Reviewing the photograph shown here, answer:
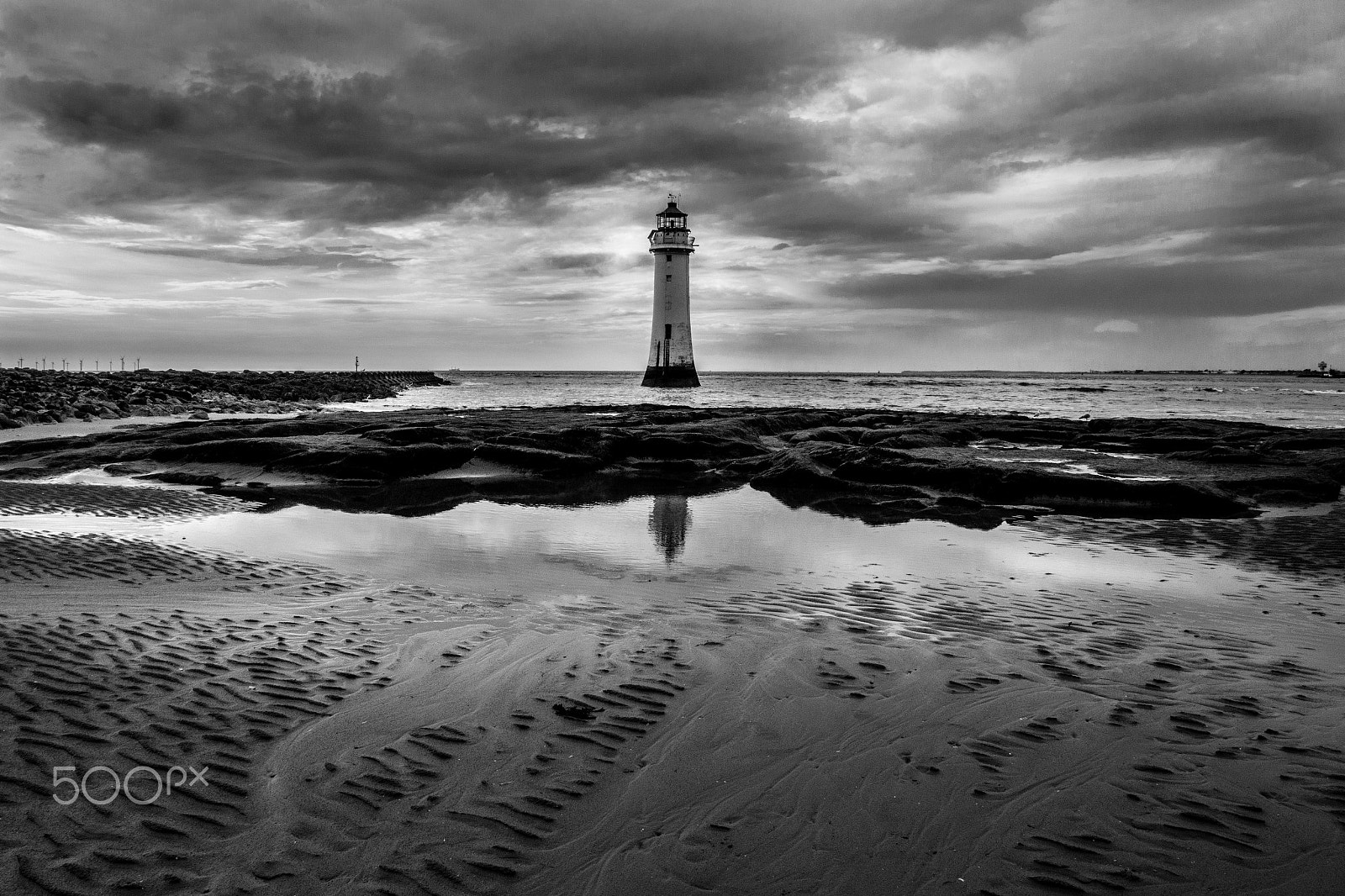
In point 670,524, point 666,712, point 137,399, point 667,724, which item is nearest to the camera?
point 667,724

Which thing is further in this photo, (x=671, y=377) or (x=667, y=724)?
(x=671, y=377)

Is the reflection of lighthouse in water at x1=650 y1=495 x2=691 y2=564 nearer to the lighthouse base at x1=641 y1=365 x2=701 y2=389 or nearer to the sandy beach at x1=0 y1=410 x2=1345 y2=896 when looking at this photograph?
the sandy beach at x1=0 y1=410 x2=1345 y2=896

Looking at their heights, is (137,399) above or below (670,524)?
above

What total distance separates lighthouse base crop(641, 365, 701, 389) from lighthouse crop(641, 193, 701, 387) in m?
0.06

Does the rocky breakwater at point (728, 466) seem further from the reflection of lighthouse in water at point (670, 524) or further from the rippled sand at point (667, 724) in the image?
the rippled sand at point (667, 724)

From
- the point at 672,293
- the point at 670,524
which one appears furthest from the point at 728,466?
the point at 672,293

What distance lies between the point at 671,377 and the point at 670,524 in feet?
140

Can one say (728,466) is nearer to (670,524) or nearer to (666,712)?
(670,524)

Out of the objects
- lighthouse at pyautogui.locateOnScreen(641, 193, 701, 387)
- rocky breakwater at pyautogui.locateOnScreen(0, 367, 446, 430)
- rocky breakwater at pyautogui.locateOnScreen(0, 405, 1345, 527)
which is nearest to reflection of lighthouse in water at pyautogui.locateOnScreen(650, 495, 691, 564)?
rocky breakwater at pyautogui.locateOnScreen(0, 405, 1345, 527)

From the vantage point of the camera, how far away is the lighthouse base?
53.0 meters

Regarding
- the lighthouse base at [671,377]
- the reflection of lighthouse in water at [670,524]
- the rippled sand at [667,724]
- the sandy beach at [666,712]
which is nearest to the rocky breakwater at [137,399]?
the sandy beach at [666,712]

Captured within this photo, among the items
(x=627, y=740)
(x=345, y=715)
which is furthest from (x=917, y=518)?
(x=345, y=715)

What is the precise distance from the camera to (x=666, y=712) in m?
4.54

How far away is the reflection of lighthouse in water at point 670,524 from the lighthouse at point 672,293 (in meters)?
38.8
